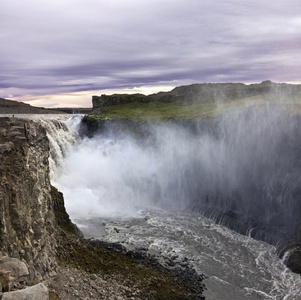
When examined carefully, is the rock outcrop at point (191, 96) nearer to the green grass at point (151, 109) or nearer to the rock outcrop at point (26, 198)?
the green grass at point (151, 109)

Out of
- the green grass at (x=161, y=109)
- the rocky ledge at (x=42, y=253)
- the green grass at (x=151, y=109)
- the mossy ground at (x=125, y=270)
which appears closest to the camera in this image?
the rocky ledge at (x=42, y=253)

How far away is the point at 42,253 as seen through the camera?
50.6 feet

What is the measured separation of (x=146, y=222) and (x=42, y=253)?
64.0 ft

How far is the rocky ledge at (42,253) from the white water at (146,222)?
442 centimetres

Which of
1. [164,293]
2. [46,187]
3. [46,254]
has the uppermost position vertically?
[46,187]

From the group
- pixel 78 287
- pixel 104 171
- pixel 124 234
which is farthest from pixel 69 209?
pixel 78 287

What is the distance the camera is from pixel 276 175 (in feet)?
120

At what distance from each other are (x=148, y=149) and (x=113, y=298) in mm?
37659

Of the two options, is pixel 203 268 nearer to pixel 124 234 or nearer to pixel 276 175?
pixel 124 234

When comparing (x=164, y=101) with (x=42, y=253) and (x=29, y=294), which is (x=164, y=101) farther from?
(x=29, y=294)

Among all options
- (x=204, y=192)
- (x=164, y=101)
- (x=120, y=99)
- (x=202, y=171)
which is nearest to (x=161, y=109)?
(x=164, y=101)

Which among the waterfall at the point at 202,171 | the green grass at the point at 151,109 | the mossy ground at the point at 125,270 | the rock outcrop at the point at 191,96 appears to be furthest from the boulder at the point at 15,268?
the rock outcrop at the point at 191,96

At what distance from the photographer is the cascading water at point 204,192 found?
85.0 feet

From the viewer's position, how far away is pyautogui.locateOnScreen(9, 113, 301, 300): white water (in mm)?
23578
